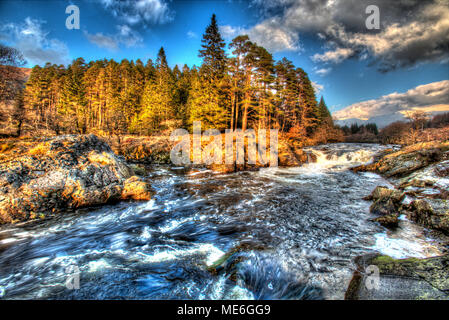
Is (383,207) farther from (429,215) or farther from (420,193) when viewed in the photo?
(420,193)

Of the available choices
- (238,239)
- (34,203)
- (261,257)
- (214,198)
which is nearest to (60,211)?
(34,203)

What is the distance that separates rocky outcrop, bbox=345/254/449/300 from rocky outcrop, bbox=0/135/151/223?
25.7ft

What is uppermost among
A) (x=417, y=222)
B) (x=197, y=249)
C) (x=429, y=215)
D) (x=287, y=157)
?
(x=287, y=157)

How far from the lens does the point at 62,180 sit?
6309 mm

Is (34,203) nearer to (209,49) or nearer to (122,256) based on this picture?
(122,256)

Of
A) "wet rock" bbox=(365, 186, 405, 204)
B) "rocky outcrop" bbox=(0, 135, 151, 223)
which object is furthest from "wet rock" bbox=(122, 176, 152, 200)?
"wet rock" bbox=(365, 186, 405, 204)

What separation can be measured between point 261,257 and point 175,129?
83.5 ft

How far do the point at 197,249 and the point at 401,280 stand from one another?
399cm

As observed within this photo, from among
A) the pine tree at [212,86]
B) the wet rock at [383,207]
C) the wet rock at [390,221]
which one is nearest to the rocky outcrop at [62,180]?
the wet rock at [390,221]

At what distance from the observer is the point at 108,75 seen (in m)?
37.0

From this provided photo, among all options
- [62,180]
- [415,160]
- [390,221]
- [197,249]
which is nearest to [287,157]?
[415,160]

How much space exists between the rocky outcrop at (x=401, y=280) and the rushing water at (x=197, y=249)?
256 mm

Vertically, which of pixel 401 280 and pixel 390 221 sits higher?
pixel 401 280
